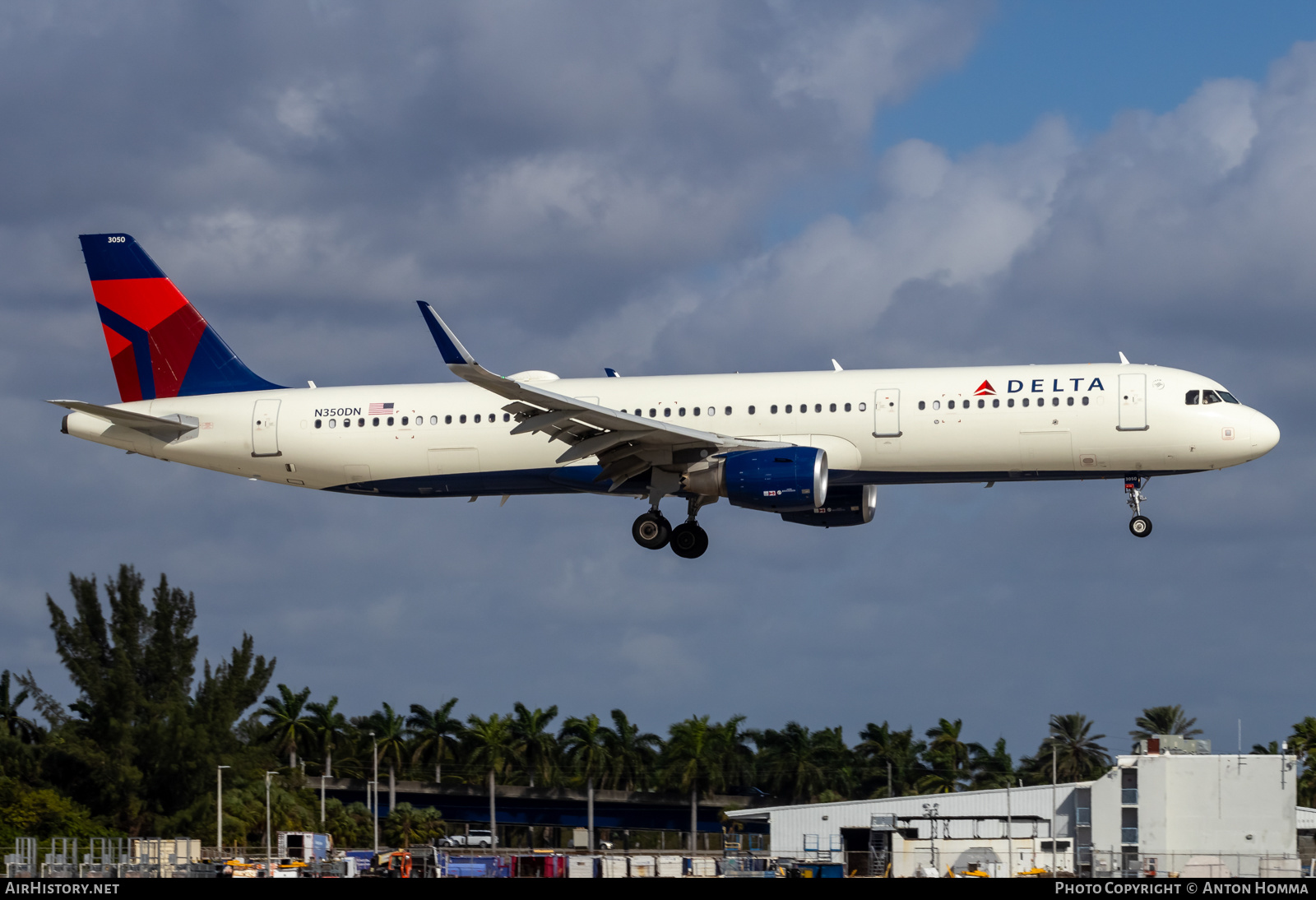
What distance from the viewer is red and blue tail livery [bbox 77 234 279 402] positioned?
2002 inches

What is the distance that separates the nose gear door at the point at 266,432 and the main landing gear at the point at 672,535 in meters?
11.5

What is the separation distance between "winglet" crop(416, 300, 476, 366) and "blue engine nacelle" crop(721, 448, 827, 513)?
8.48 metres

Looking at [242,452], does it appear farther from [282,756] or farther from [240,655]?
[282,756]

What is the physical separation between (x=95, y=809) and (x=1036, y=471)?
55.8 meters

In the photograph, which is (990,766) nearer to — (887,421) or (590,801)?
(590,801)

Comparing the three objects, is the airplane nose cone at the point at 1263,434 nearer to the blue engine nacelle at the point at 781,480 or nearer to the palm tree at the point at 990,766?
the blue engine nacelle at the point at 781,480

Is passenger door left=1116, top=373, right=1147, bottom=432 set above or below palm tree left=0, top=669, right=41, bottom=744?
above

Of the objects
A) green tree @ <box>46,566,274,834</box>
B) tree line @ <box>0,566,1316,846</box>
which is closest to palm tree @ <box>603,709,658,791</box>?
tree line @ <box>0,566,1316,846</box>

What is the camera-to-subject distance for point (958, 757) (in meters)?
133

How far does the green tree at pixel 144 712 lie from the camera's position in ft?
261

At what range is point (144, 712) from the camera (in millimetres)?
82875

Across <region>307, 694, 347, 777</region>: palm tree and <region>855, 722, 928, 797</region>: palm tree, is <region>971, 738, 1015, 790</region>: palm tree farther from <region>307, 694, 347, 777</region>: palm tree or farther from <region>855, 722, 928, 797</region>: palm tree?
<region>307, 694, 347, 777</region>: palm tree

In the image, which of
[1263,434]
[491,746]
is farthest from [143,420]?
[491,746]

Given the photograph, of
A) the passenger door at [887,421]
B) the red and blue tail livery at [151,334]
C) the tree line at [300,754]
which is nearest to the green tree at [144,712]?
the tree line at [300,754]
